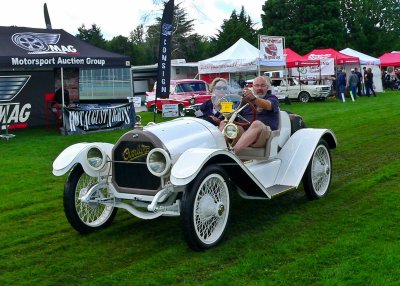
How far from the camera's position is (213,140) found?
5.34 metres

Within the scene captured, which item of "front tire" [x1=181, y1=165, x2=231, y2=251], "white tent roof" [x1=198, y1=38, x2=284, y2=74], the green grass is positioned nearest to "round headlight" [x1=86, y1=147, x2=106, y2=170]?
the green grass

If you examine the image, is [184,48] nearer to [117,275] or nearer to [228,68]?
[228,68]

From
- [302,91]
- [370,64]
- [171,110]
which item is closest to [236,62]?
[302,91]

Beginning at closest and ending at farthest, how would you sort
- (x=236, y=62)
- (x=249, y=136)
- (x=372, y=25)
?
(x=249, y=136)
(x=236, y=62)
(x=372, y=25)

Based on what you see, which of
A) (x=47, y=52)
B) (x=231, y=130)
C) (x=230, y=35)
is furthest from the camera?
(x=230, y=35)

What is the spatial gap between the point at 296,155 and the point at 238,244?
1765 mm

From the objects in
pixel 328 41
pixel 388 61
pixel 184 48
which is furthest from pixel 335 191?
pixel 184 48

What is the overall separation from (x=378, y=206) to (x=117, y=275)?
126 inches

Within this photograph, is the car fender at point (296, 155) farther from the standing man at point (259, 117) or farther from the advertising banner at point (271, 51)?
the advertising banner at point (271, 51)

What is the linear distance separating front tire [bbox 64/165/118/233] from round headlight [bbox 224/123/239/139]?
4.62 ft

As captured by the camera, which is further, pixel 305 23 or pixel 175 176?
pixel 305 23

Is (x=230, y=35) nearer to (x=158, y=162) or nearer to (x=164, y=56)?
(x=164, y=56)

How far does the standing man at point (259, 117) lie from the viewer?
5.74 metres

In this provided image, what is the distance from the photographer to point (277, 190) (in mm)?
5648
